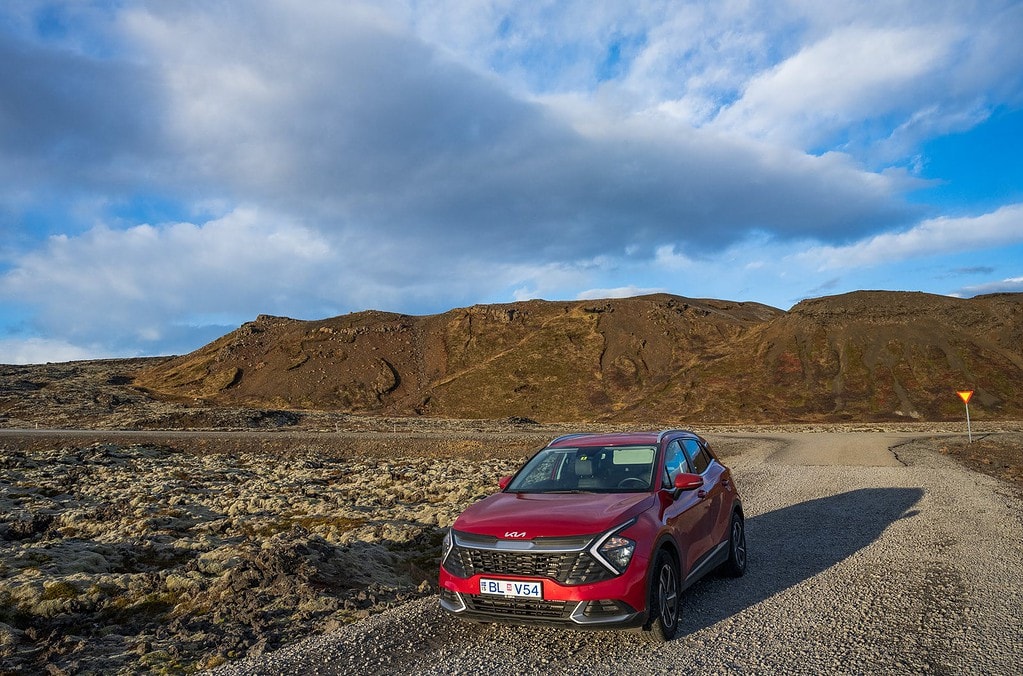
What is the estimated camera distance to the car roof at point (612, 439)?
731 centimetres

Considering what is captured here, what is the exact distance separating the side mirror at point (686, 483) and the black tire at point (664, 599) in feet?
2.30

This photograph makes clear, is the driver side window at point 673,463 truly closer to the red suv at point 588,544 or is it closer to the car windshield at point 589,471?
the red suv at point 588,544

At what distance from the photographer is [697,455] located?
8234 mm

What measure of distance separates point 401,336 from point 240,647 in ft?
305

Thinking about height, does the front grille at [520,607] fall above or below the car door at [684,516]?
below

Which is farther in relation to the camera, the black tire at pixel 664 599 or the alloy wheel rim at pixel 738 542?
the alloy wheel rim at pixel 738 542

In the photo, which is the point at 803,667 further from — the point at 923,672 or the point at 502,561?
the point at 502,561

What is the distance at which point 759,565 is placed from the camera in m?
8.64

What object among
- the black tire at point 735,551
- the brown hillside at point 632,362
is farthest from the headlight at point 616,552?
the brown hillside at point 632,362

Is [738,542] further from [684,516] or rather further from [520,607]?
[520,607]

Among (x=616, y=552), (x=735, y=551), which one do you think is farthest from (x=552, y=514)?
(x=735, y=551)

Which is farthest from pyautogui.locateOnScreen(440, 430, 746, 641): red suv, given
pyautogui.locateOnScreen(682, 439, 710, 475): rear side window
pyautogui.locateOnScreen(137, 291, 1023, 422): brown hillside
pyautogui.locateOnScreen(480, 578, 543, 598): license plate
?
pyautogui.locateOnScreen(137, 291, 1023, 422): brown hillside

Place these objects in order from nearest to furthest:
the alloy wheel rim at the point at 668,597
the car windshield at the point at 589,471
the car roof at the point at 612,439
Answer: the alloy wheel rim at the point at 668,597
the car windshield at the point at 589,471
the car roof at the point at 612,439

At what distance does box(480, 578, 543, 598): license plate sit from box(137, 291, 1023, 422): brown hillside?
60.2 metres
